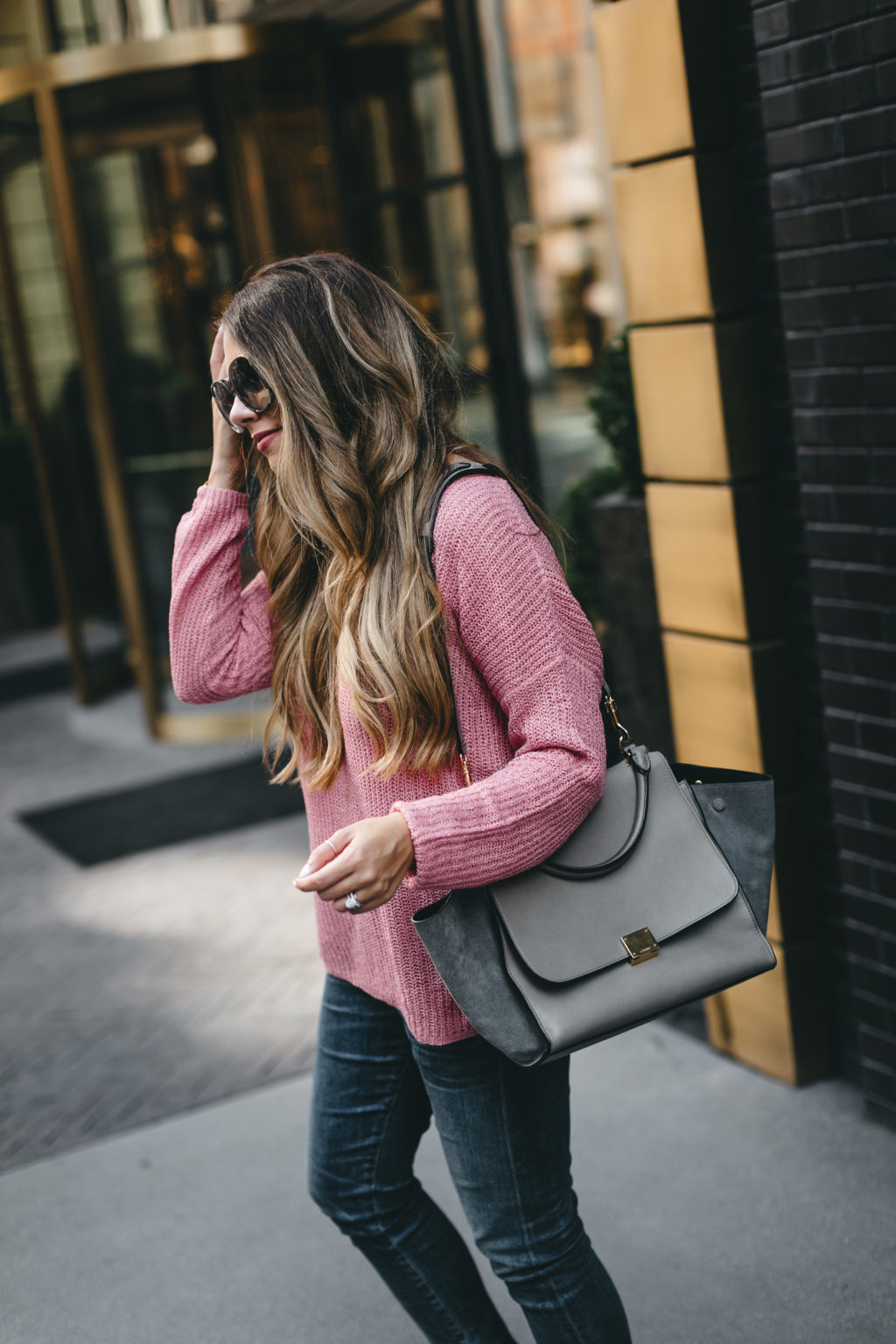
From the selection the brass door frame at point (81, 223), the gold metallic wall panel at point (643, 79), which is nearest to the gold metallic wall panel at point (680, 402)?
the gold metallic wall panel at point (643, 79)

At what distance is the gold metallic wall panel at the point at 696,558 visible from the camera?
3.22 m

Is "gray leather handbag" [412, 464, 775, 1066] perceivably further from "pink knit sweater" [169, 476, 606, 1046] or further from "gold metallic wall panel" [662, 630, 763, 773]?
"gold metallic wall panel" [662, 630, 763, 773]

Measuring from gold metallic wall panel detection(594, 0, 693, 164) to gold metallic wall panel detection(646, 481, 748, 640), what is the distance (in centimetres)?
78

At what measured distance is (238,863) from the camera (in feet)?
19.6

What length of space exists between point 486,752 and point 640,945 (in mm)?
321

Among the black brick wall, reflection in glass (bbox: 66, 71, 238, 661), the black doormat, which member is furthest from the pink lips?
reflection in glass (bbox: 66, 71, 238, 661)

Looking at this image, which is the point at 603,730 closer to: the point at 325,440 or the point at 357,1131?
the point at 325,440

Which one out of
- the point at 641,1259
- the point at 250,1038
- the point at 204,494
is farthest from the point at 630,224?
the point at 250,1038

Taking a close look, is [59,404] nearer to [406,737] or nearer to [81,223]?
[81,223]

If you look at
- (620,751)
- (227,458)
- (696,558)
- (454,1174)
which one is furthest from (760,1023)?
(227,458)

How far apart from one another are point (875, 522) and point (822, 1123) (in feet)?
4.65

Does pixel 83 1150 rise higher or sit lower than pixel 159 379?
lower

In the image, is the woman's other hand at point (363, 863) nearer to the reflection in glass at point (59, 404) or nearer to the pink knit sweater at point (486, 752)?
the pink knit sweater at point (486, 752)

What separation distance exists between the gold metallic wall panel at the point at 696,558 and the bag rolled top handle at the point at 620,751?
139 centimetres
